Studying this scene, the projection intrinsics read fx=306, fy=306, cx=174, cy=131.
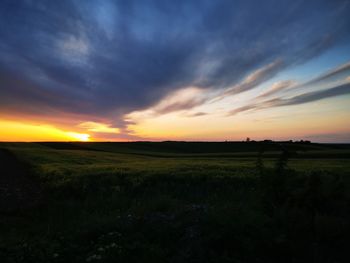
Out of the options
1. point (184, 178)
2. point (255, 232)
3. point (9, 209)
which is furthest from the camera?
point (184, 178)

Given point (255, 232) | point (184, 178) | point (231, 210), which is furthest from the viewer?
point (184, 178)

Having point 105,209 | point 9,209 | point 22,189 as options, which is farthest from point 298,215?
point 22,189

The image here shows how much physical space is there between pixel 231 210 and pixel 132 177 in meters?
11.3

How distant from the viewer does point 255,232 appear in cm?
803

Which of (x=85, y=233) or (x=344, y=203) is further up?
(x=344, y=203)

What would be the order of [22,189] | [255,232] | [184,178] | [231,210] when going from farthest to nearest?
1. [184,178]
2. [22,189]
3. [231,210]
4. [255,232]

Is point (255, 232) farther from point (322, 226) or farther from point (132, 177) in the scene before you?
point (132, 177)

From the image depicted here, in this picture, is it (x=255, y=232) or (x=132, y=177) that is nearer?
(x=255, y=232)

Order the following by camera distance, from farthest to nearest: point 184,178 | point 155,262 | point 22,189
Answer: point 184,178
point 22,189
point 155,262

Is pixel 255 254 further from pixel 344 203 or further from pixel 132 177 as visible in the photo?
pixel 132 177

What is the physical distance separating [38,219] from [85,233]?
3.75 m

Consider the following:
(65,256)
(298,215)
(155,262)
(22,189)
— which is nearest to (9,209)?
(22,189)

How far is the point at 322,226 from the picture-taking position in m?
8.11

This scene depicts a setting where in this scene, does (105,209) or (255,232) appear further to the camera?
(105,209)
